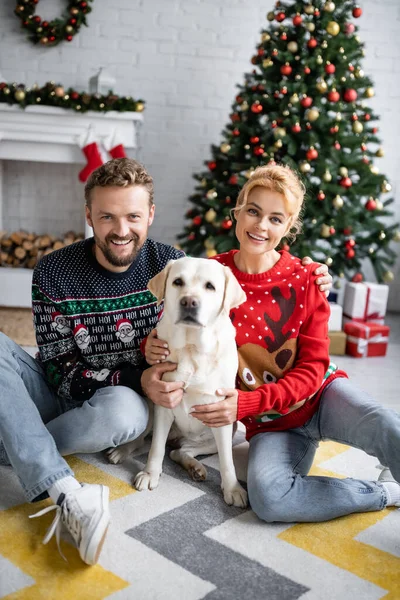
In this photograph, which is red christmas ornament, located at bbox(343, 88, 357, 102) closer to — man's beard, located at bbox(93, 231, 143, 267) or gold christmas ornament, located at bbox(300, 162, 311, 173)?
gold christmas ornament, located at bbox(300, 162, 311, 173)

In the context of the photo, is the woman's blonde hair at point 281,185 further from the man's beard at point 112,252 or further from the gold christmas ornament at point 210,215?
the gold christmas ornament at point 210,215

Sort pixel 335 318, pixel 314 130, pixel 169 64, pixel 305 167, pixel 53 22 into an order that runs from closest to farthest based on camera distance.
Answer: pixel 305 167 < pixel 314 130 < pixel 335 318 < pixel 53 22 < pixel 169 64

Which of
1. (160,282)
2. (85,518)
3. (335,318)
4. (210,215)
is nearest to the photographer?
(85,518)

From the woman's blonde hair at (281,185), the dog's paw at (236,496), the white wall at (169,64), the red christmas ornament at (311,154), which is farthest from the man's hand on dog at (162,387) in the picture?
the white wall at (169,64)

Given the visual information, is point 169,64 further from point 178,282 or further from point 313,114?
point 178,282

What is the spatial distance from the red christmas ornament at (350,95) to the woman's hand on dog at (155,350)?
8.19ft

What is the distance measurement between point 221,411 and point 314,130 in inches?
94.8

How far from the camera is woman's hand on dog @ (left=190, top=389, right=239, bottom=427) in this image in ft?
6.09

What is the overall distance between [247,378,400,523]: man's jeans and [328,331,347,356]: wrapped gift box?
1910 millimetres

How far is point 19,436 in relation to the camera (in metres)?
1.72

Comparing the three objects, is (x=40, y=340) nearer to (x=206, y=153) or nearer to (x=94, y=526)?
(x=94, y=526)

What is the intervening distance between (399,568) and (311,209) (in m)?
2.45

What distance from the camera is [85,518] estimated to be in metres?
1.59

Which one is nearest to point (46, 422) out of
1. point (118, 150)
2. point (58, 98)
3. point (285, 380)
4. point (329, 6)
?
point (285, 380)
